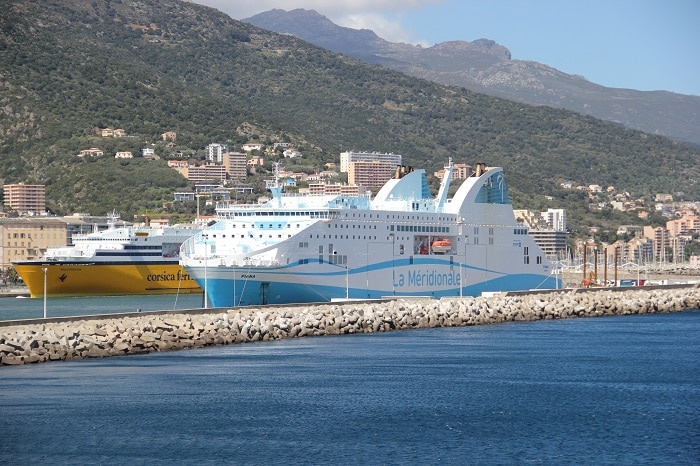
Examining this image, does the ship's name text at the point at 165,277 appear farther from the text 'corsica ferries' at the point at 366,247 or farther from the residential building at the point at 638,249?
the residential building at the point at 638,249

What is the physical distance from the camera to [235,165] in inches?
5300

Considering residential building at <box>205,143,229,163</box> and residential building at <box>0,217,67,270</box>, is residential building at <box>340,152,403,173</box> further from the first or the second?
residential building at <box>0,217,67,270</box>

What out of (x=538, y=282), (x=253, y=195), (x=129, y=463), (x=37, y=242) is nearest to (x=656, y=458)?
(x=129, y=463)

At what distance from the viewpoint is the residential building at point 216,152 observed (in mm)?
135300

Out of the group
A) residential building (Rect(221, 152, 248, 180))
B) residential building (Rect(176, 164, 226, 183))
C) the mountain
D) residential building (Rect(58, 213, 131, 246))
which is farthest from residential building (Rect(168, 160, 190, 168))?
residential building (Rect(58, 213, 131, 246))

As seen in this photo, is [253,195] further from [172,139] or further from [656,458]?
[656,458]

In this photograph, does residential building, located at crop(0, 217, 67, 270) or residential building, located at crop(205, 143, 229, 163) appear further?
residential building, located at crop(205, 143, 229, 163)

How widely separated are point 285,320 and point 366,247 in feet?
49.9

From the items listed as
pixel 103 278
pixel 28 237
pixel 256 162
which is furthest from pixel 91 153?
pixel 103 278

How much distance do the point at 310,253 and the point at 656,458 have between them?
33229mm

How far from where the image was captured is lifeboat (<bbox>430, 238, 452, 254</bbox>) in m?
63.7

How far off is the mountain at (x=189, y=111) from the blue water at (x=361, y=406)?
3127 inches

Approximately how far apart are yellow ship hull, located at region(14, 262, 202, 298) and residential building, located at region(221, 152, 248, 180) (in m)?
45.7

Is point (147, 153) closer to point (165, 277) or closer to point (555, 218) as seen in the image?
point (555, 218)
